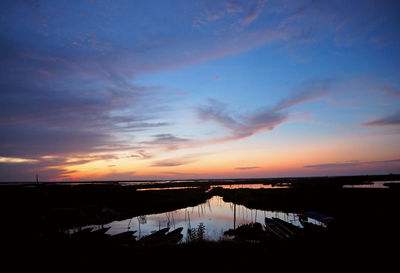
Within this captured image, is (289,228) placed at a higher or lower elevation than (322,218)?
lower

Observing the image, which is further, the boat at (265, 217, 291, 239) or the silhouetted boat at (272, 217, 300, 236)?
the silhouetted boat at (272, 217, 300, 236)

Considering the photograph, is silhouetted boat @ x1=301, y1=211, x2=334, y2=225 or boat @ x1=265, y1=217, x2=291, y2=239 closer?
boat @ x1=265, y1=217, x2=291, y2=239

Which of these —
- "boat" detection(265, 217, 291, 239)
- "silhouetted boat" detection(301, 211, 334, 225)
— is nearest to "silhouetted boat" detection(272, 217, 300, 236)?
"boat" detection(265, 217, 291, 239)

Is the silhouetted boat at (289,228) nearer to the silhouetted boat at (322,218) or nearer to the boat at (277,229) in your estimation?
the boat at (277,229)

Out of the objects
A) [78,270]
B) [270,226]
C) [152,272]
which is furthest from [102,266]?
[270,226]

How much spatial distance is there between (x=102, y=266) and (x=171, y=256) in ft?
8.81

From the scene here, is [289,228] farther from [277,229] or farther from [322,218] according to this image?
[322,218]

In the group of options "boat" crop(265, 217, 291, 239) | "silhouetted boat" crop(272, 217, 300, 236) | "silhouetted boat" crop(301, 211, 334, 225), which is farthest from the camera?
"silhouetted boat" crop(301, 211, 334, 225)

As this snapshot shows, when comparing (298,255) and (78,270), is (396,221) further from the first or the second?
(78,270)

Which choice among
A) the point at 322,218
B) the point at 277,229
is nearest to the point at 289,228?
the point at 277,229

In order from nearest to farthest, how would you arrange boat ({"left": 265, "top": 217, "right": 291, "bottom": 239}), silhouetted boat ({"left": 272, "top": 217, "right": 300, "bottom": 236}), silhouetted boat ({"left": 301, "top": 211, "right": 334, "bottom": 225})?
1. boat ({"left": 265, "top": 217, "right": 291, "bottom": 239})
2. silhouetted boat ({"left": 272, "top": 217, "right": 300, "bottom": 236})
3. silhouetted boat ({"left": 301, "top": 211, "right": 334, "bottom": 225})

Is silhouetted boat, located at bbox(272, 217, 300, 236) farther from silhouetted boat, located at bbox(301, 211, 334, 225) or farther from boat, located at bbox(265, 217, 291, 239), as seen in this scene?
silhouetted boat, located at bbox(301, 211, 334, 225)

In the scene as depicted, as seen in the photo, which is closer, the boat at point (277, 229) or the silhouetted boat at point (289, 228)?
the boat at point (277, 229)

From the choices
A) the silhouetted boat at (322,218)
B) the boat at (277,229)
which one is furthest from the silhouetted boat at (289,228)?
the silhouetted boat at (322,218)
